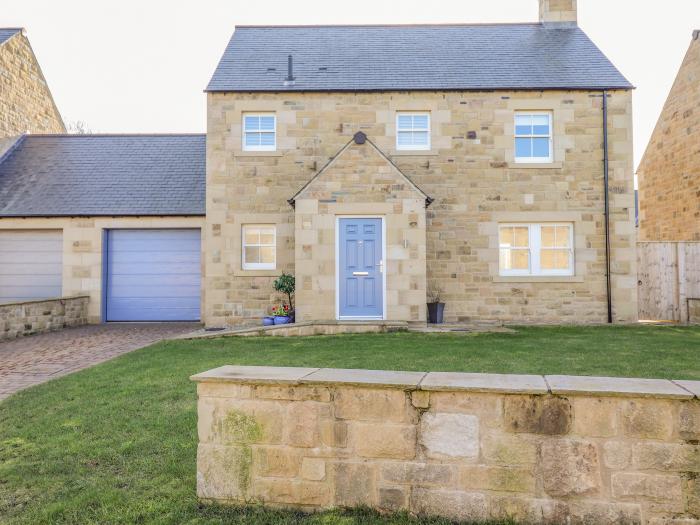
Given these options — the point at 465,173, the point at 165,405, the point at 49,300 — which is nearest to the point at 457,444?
the point at 165,405

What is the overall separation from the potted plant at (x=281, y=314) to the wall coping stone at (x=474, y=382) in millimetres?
9384

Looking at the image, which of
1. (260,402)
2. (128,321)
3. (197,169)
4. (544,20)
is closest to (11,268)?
(128,321)

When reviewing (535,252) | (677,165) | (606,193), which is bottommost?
(535,252)

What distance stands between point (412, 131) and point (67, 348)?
10.2 m

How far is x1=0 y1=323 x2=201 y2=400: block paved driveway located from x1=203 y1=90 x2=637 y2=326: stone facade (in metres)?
2.10

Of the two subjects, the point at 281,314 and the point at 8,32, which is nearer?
the point at 281,314

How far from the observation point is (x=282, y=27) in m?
17.2

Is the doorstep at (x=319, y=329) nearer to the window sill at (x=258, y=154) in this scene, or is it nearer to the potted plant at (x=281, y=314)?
the potted plant at (x=281, y=314)

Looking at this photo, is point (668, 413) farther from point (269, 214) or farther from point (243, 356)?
point (269, 214)

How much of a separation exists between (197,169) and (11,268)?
6714 millimetres

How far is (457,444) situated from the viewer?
3.09 meters

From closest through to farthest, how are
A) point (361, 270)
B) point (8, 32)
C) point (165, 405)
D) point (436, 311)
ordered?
point (165, 405) < point (361, 270) < point (436, 311) < point (8, 32)

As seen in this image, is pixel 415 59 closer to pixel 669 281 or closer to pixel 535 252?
pixel 535 252

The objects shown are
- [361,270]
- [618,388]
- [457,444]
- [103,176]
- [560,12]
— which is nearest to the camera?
[618,388]
